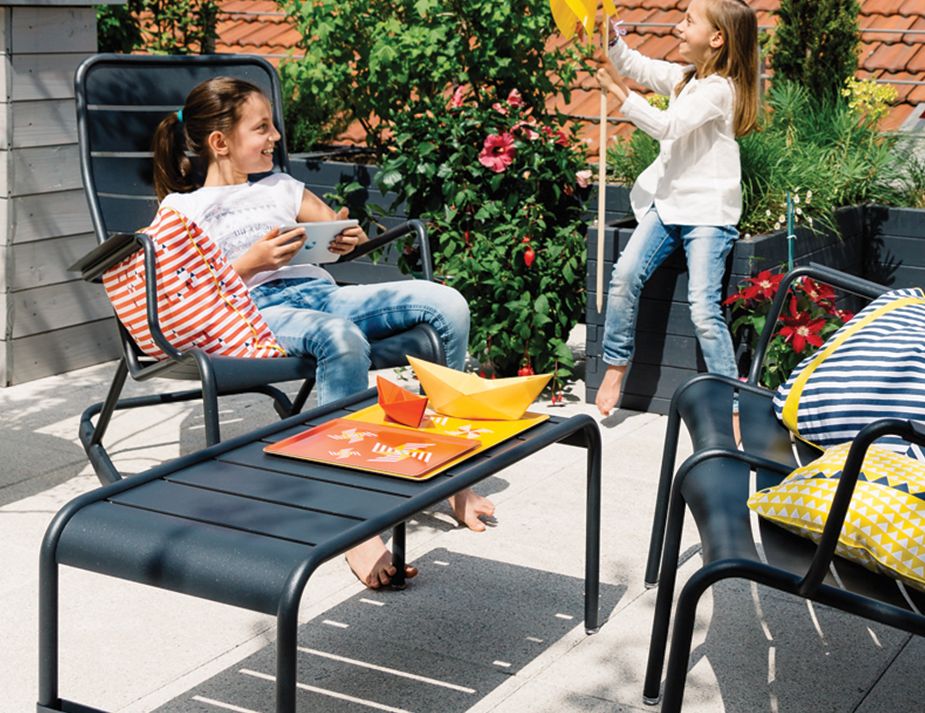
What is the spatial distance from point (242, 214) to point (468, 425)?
1.31m

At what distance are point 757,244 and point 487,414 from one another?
1956 mm

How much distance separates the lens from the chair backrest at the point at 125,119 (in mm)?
4094

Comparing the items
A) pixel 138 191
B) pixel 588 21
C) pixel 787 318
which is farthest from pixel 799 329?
pixel 138 191

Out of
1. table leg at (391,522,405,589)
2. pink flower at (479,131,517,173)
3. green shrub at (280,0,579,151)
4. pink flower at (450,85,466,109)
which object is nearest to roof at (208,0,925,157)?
green shrub at (280,0,579,151)

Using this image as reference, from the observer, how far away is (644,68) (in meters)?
4.86

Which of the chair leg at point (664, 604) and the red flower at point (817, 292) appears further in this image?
the red flower at point (817, 292)

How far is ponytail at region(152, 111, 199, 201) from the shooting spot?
13.1 feet

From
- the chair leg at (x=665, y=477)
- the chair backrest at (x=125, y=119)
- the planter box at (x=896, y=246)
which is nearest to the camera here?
the chair leg at (x=665, y=477)

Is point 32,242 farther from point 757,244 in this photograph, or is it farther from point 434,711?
point 434,711

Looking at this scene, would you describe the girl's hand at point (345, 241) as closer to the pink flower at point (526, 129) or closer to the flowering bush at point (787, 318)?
the pink flower at point (526, 129)

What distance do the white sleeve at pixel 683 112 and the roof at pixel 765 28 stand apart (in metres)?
2.03

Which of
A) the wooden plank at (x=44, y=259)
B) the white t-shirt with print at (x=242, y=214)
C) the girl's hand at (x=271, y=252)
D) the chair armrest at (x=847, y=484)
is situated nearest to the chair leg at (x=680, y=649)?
the chair armrest at (x=847, y=484)

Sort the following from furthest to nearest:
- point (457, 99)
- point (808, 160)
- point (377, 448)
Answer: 1. point (808, 160)
2. point (457, 99)
3. point (377, 448)

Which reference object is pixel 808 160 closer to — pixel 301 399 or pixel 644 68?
pixel 644 68
